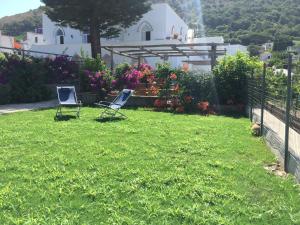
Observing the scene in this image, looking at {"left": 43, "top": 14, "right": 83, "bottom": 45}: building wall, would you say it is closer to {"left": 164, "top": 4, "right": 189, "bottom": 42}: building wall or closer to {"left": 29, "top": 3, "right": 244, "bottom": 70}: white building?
{"left": 29, "top": 3, "right": 244, "bottom": 70}: white building

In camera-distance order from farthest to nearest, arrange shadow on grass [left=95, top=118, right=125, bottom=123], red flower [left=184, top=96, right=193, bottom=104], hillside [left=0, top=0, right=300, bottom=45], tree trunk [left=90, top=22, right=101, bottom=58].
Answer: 1. hillside [left=0, top=0, right=300, bottom=45]
2. tree trunk [left=90, top=22, right=101, bottom=58]
3. red flower [left=184, top=96, right=193, bottom=104]
4. shadow on grass [left=95, top=118, right=125, bottom=123]

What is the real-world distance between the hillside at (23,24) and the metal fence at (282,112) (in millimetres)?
87793

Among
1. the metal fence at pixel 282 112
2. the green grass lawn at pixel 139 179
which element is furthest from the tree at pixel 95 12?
the green grass lawn at pixel 139 179

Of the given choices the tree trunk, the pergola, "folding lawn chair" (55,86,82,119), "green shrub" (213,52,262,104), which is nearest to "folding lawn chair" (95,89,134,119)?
"folding lawn chair" (55,86,82,119)

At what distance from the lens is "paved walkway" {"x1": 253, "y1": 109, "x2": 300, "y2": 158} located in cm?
618

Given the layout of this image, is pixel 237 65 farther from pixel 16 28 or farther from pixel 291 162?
pixel 16 28

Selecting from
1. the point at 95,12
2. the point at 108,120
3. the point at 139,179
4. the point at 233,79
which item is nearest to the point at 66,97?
the point at 108,120

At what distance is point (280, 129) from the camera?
298 inches

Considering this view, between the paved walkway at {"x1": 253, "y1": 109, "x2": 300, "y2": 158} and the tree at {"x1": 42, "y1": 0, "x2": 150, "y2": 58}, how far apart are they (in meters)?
12.9

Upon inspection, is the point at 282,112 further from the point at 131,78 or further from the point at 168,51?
the point at 168,51

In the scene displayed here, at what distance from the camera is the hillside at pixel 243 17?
47344 mm

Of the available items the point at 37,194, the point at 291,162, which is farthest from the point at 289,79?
the point at 37,194

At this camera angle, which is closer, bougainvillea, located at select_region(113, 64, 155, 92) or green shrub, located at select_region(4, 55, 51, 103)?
bougainvillea, located at select_region(113, 64, 155, 92)

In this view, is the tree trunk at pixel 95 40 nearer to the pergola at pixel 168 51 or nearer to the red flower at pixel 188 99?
the pergola at pixel 168 51
